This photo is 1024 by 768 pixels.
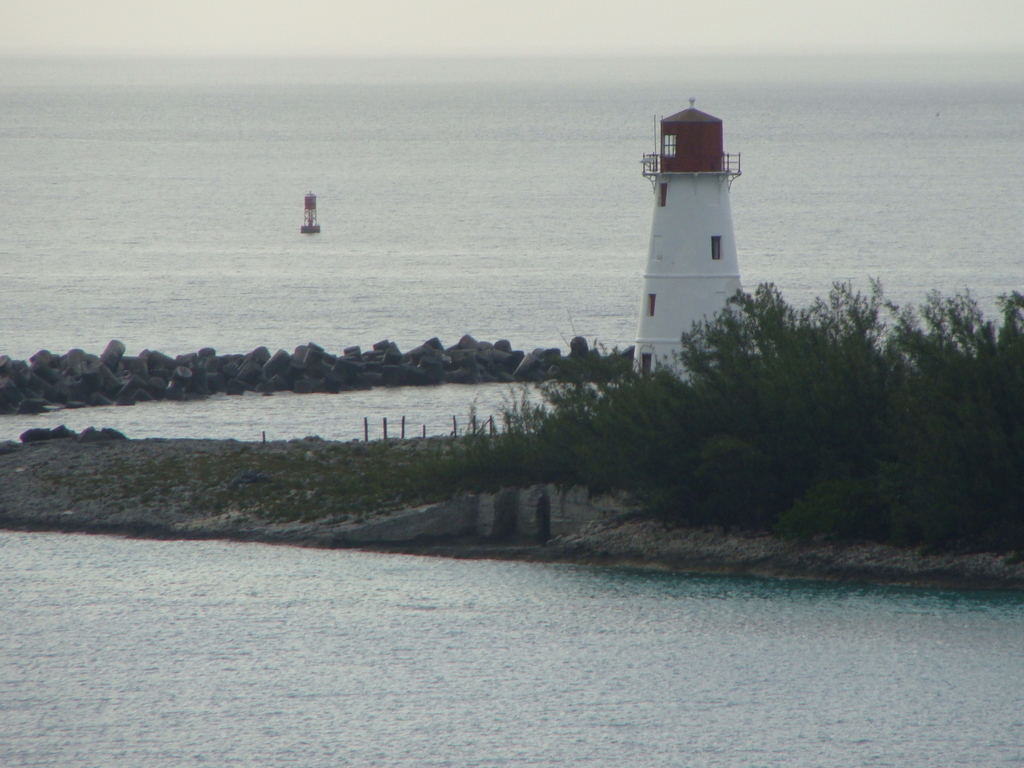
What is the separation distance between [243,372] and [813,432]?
89.2ft

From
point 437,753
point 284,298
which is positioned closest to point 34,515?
point 437,753

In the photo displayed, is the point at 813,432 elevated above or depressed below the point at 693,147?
below

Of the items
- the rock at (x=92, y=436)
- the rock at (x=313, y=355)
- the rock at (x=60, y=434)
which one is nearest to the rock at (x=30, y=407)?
the rock at (x=313, y=355)

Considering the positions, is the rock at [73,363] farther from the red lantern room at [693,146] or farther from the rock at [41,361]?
the red lantern room at [693,146]

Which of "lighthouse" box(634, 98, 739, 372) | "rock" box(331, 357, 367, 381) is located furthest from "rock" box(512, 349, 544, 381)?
"lighthouse" box(634, 98, 739, 372)

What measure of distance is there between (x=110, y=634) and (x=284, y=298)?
47.4 metres

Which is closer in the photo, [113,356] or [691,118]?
[691,118]

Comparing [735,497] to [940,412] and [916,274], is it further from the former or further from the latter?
[916,274]

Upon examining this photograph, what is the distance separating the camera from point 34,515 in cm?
3234

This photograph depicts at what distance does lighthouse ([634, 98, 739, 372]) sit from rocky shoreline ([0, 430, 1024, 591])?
4039 millimetres

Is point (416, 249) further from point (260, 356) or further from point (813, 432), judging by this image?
point (813, 432)

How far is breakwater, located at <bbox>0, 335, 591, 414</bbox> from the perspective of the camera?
47719mm

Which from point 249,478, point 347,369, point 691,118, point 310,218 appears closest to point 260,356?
point 347,369

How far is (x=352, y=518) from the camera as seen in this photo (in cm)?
3098
